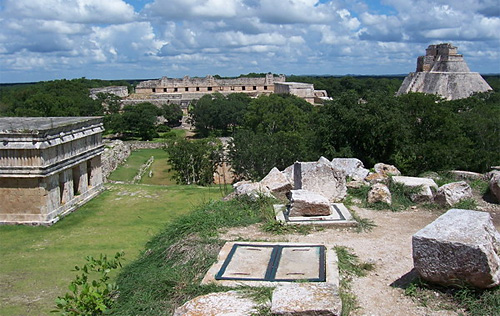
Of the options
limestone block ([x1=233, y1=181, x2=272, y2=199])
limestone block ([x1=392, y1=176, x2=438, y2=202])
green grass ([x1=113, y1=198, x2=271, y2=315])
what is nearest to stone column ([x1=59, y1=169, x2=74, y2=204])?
green grass ([x1=113, y1=198, x2=271, y2=315])

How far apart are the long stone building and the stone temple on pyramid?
31.7 metres

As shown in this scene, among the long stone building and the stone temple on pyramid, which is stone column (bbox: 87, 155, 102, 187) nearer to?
the long stone building

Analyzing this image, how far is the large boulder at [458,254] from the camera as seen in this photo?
4.65 metres

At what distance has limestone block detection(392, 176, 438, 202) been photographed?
8.69 m

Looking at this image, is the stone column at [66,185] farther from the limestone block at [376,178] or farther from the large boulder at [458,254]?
the large boulder at [458,254]

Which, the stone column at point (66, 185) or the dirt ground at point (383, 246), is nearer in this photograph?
the dirt ground at point (383, 246)

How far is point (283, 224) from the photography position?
7465mm

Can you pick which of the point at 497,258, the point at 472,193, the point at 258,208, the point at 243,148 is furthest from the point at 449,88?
the point at 497,258

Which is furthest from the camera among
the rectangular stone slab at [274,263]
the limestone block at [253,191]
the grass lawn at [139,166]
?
the grass lawn at [139,166]

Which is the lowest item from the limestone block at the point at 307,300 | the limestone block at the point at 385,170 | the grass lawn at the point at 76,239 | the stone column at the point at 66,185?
the grass lawn at the point at 76,239

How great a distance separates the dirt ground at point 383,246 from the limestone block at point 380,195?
0.32 metres

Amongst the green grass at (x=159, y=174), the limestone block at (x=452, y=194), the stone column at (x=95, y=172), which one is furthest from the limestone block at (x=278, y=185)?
the green grass at (x=159, y=174)

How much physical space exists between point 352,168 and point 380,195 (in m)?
2.32

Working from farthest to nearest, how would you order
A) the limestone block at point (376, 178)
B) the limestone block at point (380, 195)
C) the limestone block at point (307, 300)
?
the limestone block at point (376, 178)
the limestone block at point (380, 195)
the limestone block at point (307, 300)
